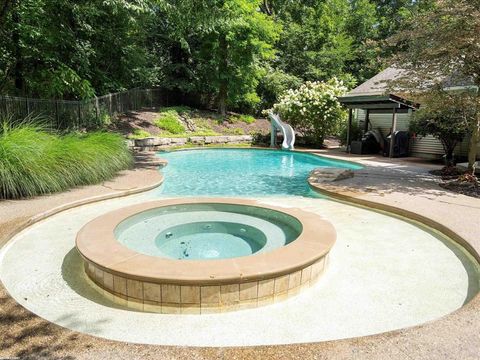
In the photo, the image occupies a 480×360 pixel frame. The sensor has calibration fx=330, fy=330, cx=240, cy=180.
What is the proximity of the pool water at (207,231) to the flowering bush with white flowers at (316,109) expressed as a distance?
36.0 feet

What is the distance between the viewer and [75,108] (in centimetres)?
1198

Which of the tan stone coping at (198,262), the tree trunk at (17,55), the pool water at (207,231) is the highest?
the tree trunk at (17,55)

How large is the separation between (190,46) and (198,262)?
20.0 meters

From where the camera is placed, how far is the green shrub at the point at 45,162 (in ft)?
19.0

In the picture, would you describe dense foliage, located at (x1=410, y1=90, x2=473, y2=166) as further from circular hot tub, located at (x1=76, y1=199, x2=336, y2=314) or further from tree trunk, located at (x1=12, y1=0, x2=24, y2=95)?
tree trunk, located at (x1=12, y1=0, x2=24, y2=95)

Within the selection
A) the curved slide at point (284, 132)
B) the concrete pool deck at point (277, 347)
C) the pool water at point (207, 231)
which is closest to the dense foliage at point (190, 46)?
the curved slide at point (284, 132)

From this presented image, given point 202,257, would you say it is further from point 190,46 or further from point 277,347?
point 190,46

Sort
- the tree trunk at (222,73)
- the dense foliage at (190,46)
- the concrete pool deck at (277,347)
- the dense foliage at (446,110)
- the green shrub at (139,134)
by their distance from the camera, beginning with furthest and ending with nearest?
1. the tree trunk at (222,73)
2. the green shrub at (139,134)
3. the dense foliage at (190,46)
4. the dense foliage at (446,110)
5. the concrete pool deck at (277,347)

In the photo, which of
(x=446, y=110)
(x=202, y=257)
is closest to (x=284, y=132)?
(x=446, y=110)

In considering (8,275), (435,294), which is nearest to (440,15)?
(435,294)

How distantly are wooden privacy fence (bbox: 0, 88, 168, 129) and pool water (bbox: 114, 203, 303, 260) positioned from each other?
14.3ft

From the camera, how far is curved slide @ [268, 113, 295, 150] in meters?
15.0

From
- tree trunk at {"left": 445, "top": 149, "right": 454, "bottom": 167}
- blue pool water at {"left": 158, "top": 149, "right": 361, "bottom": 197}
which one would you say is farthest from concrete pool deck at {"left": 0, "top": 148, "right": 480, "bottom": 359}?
tree trunk at {"left": 445, "top": 149, "right": 454, "bottom": 167}

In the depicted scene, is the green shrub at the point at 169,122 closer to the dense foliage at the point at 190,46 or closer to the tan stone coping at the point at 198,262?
the dense foliage at the point at 190,46
